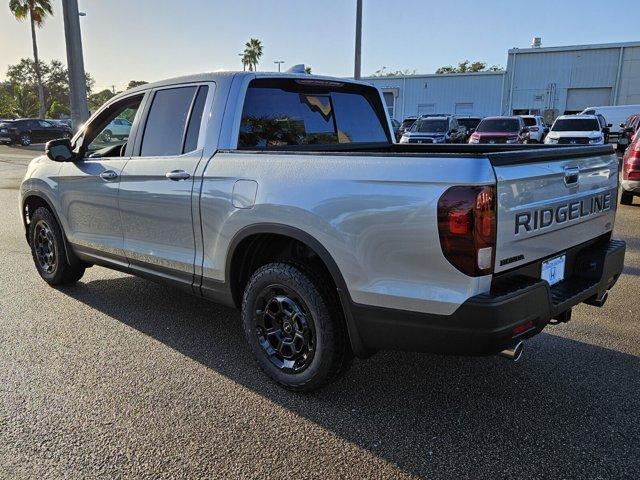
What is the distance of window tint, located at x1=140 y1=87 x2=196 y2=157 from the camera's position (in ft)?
12.6

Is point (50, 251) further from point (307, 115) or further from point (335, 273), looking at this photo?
point (335, 273)

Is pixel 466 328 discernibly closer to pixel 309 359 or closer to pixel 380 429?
pixel 380 429

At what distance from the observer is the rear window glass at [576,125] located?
68.1 feet

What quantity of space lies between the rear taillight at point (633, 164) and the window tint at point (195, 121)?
8236mm

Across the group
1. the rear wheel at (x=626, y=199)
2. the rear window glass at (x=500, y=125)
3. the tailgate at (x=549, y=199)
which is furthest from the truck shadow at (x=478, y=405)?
the rear window glass at (x=500, y=125)

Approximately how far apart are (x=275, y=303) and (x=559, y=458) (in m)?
1.70

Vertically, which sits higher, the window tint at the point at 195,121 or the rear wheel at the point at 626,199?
the window tint at the point at 195,121

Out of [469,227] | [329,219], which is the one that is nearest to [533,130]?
[329,219]

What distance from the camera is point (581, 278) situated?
3.25 m

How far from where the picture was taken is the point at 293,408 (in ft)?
10.2

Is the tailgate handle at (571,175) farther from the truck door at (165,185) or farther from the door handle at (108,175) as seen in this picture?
the door handle at (108,175)

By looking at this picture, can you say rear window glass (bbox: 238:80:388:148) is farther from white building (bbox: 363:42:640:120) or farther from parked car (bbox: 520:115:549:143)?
white building (bbox: 363:42:640:120)

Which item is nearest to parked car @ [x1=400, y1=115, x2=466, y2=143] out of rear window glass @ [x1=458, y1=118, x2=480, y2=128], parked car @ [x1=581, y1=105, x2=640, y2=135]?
rear window glass @ [x1=458, y1=118, x2=480, y2=128]

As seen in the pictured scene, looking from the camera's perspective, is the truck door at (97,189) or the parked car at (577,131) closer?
the truck door at (97,189)
